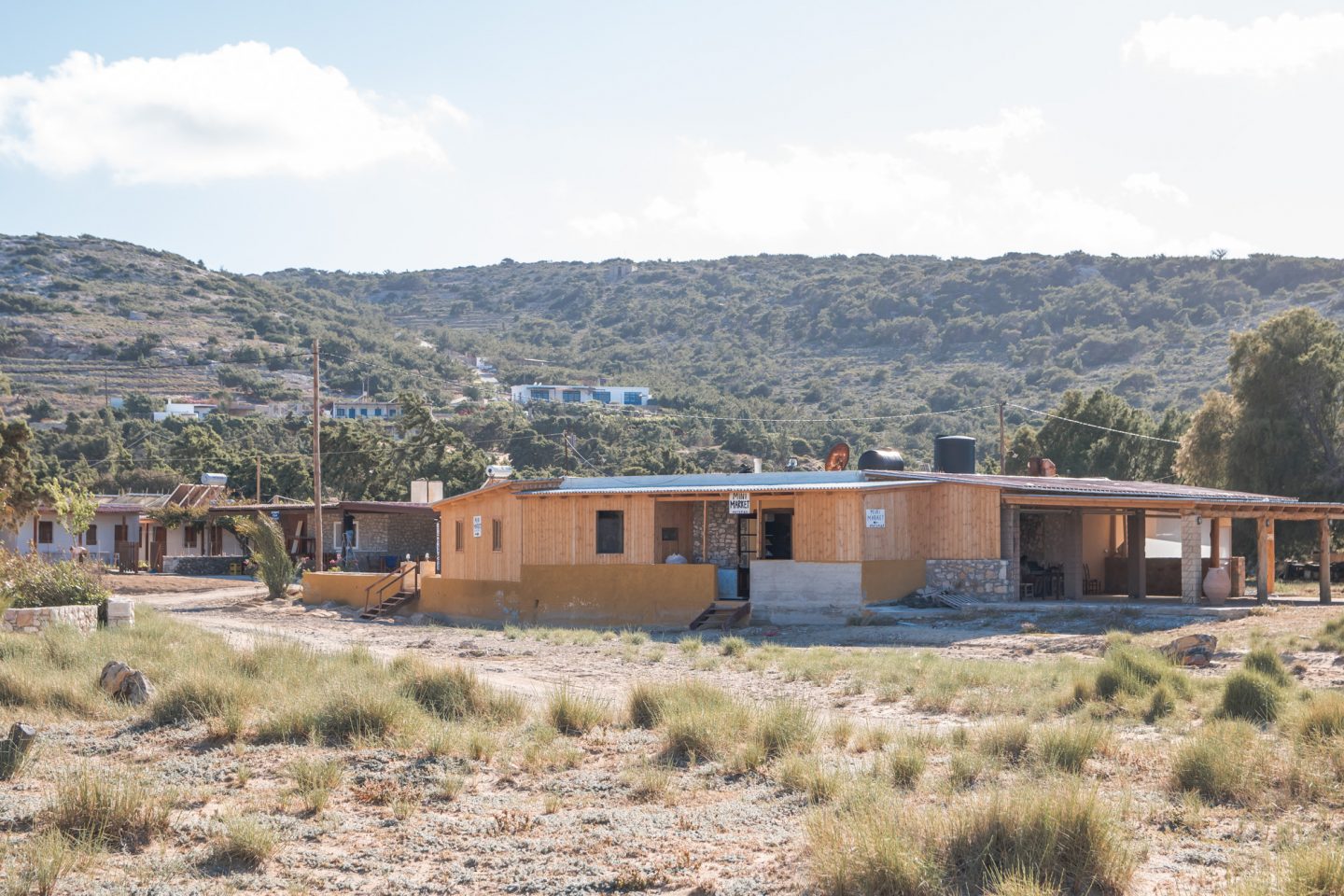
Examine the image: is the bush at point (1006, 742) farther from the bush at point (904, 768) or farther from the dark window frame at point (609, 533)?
the dark window frame at point (609, 533)

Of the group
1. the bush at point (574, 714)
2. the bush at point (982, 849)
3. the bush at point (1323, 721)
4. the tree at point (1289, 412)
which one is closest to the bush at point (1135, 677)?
the bush at point (1323, 721)

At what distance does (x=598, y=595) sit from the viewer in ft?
→ 103

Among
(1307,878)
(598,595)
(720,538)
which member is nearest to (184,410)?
(598,595)

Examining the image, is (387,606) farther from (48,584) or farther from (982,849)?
(982,849)

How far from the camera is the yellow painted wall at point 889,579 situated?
28.3 metres

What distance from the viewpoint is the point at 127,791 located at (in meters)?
10.0

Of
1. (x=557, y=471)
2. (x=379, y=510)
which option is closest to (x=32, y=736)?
(x=379, y=510)

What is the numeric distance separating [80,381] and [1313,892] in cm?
10101

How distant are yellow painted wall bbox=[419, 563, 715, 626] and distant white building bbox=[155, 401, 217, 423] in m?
59.8

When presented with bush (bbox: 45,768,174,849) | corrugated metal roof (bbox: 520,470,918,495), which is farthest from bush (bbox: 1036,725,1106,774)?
corrugated metal roof (bbox: 520,470,918,495)

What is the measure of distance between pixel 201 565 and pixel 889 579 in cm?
3143

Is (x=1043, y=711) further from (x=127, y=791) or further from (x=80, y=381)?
(x=80, y=381)

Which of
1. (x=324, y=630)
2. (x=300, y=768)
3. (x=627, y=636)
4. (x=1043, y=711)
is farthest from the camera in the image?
(x=324, y=630)

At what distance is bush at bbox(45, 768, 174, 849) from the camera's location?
9555mm
